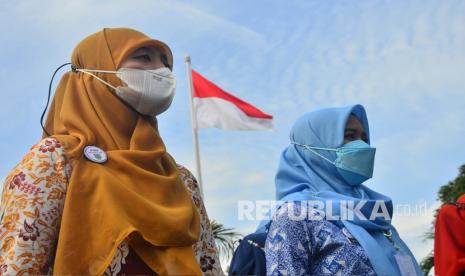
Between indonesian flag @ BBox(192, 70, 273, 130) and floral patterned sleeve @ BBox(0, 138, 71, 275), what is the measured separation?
22.6 ft

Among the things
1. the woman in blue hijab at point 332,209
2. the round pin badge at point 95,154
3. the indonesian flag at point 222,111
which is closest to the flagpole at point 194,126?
the indonesian flag at point 222,111

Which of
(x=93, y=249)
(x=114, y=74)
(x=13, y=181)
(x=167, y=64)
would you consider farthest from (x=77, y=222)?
(x=167, y=64)

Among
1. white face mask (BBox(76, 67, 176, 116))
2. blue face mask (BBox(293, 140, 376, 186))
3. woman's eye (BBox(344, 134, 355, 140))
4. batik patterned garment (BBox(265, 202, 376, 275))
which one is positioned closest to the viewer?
white face mask (BBox(76, 67, 176, 116))

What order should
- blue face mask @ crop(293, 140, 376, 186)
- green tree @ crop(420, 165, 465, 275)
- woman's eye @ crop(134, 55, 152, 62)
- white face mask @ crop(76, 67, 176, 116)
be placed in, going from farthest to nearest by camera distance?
green tree @ crop(420, 165, 465, 275)
blue face mask @ crop(293, 140, 376, 186)
woman's eye @ crop(134, 55, 152, 62)
white face mask @ crop(76, 67, 176, 116)

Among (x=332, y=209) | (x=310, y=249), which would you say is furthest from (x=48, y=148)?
(x=332, y=209)

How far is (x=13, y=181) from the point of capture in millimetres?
2473

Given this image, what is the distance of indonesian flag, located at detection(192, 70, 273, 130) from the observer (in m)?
9.55

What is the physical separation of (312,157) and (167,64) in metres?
1.40

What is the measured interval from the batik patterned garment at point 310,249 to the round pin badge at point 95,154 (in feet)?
4.24

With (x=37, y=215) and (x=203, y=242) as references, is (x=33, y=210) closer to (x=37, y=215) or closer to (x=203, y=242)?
(x=37, y=215)

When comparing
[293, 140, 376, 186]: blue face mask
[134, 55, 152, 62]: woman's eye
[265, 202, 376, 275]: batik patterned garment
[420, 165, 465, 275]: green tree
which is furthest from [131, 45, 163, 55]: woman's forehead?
[420, 165, 465, 275]: green tree

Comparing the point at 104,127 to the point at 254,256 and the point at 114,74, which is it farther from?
the point at 254,256

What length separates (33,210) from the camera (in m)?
2.41

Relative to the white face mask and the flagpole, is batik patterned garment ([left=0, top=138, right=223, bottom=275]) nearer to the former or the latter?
the white face mask
